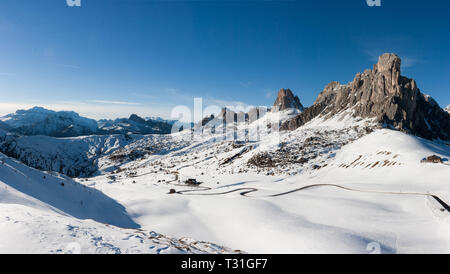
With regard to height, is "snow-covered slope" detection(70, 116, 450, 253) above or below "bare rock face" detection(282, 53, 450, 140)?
below

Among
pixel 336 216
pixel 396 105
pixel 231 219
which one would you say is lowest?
pixel 231 219

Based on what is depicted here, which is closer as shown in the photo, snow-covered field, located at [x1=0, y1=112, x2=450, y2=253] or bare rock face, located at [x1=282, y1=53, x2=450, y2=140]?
snow-covered field, located at [x1=0, y1=112, x2=450, y2=253]

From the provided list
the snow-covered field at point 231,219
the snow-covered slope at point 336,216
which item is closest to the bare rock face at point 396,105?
the snow-covered slope at point 336,216

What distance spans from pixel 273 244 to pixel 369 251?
20.3 ft

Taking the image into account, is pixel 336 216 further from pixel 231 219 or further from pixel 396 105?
pixel 396 105

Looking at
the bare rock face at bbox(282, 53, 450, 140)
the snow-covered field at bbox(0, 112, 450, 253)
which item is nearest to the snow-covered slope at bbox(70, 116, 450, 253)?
the snow-covered field at bbox(0, 112, 450, 253)

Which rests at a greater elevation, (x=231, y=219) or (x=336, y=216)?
(x=336, y=216)

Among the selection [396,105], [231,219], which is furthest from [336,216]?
[396,105]

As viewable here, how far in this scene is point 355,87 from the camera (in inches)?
5443

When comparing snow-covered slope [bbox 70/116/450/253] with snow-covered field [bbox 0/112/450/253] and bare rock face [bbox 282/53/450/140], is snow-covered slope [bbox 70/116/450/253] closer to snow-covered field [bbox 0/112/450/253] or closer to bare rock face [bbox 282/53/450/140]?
snow-covered field [bbox 0/112/450/253]

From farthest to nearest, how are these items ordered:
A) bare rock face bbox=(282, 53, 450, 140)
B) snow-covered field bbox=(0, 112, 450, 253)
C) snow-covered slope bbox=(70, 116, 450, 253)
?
bare rock face bbox=(282, 53, 450, 140) < snow-covered slope bbox=(70, 116, 450, 253) < snow-covered field bbox=(0, 112, 450, 253)

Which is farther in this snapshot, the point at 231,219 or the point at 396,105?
the point at 396,105
